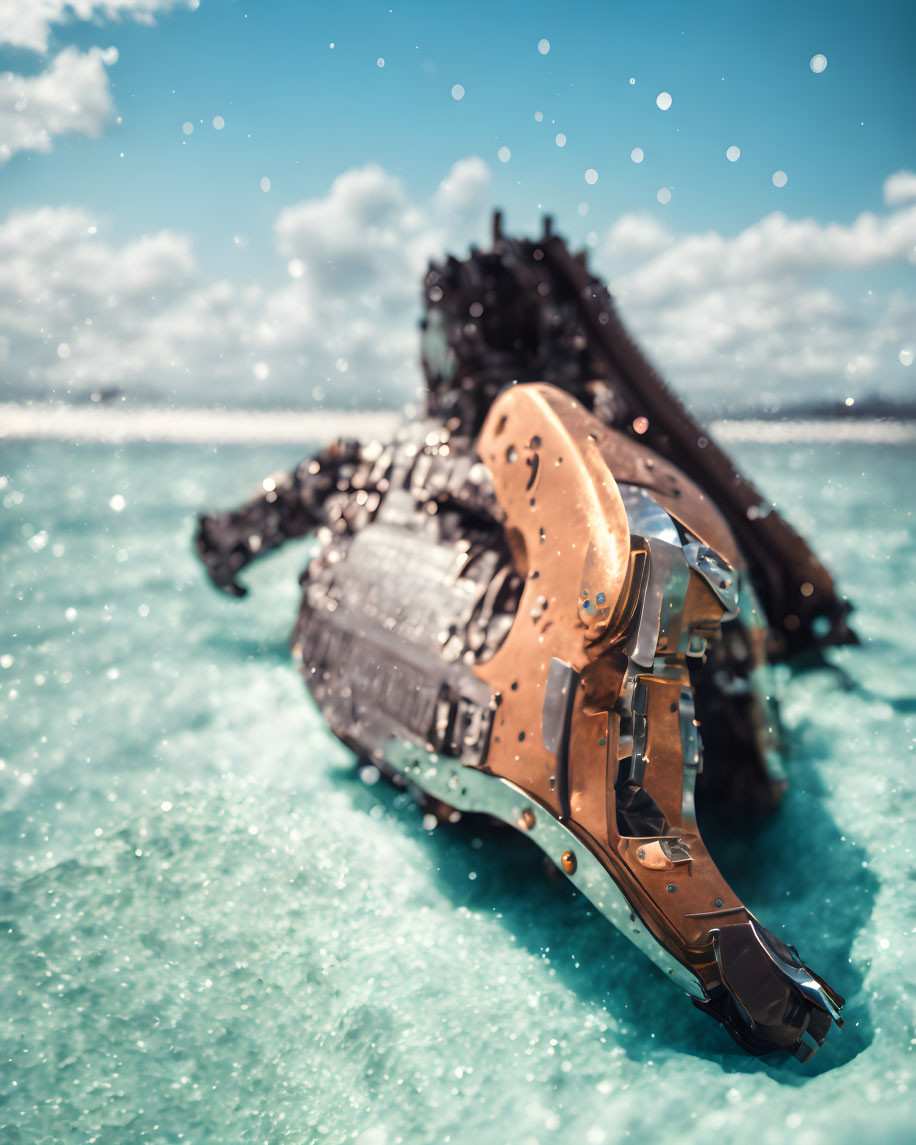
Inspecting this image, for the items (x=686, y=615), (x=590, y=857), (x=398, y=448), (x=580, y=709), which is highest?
(x=398, y=448)

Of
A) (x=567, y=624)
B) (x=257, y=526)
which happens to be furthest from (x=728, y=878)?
(x=257, y=526)

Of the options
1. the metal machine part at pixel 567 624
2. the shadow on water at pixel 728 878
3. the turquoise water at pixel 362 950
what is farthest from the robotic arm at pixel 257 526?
the shadow on water at pixel 728 878

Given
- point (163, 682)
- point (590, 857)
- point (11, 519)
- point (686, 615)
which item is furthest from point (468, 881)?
point (11, 519)

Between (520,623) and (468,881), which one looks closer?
(520,623)

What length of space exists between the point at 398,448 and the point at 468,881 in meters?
1.67

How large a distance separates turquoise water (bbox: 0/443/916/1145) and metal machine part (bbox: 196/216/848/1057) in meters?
0.18

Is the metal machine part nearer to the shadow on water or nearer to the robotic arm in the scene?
the shadow on water

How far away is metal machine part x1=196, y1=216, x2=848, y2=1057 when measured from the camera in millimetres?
1466

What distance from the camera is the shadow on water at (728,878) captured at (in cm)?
145

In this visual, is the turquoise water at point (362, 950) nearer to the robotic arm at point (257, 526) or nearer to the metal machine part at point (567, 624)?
the metal machine part at point (567, 624)

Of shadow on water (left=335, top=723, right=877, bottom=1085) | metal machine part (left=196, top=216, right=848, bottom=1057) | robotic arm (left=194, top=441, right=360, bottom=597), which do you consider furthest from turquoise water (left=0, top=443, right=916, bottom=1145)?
robotic arm (left=194, top=441, right=360, bottom=597)

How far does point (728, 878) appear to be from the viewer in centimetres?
203

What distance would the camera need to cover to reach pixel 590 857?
1.54 m

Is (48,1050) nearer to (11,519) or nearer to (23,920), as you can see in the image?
(23,920)
